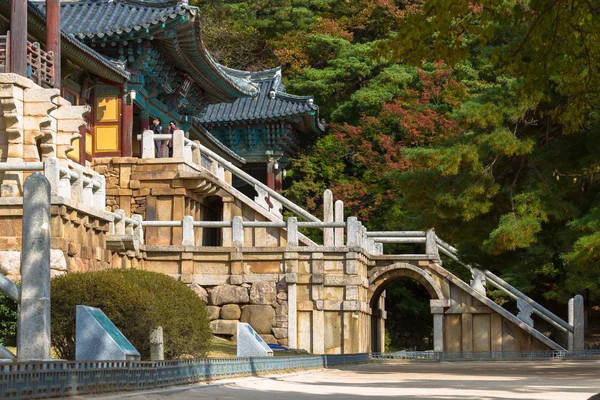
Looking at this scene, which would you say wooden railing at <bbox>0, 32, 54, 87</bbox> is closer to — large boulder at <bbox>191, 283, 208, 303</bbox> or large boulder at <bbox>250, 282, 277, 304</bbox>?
large boulder at <bbox>191, 283, 208, 303</bbox>

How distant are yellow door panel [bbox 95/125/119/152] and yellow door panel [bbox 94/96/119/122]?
0.22 meters

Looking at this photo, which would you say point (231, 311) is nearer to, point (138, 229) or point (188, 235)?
point (188, 235)

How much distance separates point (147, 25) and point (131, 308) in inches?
516

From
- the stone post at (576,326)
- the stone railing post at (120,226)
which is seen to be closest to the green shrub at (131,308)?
the stone railing post at (120,226)

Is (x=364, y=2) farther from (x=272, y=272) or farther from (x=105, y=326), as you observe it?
(x=105, y=326)

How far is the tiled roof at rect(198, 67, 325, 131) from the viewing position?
4038 centimetres

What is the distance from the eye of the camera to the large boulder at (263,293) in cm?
2680

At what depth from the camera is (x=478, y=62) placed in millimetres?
40156

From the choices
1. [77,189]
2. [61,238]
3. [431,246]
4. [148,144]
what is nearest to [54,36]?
[77,189]

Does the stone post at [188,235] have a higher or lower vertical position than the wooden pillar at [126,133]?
lower

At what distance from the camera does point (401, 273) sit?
30156 mm

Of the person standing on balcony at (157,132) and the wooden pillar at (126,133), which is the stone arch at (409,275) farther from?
the wooden pillar at (126,133)

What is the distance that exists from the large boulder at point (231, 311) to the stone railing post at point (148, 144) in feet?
15.4

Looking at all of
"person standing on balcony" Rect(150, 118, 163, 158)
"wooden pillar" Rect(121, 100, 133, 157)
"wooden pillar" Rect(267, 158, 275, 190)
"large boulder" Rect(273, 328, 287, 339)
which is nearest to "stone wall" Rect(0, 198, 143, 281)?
"large boulder" Rect(273, 328, 287, 339)
